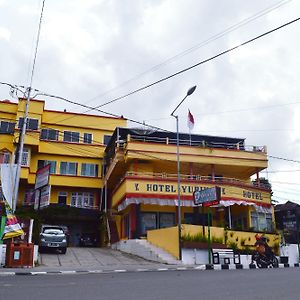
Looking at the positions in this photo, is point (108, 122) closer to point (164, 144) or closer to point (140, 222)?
point (164, 144)

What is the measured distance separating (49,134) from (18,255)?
25302mm

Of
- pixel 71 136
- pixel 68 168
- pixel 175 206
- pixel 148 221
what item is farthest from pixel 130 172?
pixel 71 136

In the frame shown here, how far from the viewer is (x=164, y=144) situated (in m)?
31.0

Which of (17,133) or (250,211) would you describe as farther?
(17,133)

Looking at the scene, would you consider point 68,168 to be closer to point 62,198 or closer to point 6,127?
point 62,198

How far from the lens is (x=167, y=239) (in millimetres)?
22250

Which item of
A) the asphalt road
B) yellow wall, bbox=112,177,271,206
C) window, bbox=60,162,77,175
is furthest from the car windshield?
window, bbox=60,162,77,175

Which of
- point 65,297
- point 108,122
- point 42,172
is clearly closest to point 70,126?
point 108,122

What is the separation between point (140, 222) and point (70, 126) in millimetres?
16523

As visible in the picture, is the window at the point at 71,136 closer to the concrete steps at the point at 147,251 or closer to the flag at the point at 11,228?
the concrete steps at the point at 147,251

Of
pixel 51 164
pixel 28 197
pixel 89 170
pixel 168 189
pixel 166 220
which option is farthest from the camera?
pixel 89 170

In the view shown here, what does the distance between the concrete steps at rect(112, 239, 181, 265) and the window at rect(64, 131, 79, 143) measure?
15.9m

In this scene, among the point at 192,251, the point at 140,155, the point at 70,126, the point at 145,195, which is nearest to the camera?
the point at 192,251

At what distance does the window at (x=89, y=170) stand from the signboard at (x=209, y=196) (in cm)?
2015
